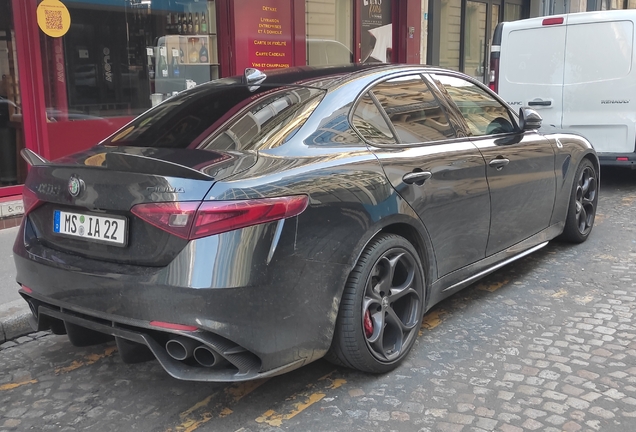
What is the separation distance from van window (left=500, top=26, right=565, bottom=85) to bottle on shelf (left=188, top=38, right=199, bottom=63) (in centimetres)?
416

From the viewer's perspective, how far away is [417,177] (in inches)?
141

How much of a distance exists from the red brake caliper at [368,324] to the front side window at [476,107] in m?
1.61

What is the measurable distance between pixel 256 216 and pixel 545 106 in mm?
6934

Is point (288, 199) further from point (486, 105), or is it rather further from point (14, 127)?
point (14, 127)

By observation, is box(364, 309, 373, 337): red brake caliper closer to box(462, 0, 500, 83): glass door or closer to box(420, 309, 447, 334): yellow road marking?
box(420, 309, 447, 334): yellow road marking

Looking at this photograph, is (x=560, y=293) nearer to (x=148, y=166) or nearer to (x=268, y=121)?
(x=268, y=121)

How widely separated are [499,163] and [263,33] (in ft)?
18.0

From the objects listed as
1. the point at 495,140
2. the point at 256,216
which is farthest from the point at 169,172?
the point at 495,140

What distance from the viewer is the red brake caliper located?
328 cm

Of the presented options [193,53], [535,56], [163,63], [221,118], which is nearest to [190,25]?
[193,53]

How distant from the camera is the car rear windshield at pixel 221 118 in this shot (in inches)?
128

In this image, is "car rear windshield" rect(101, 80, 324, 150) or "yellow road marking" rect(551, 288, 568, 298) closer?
"car rear windshield" rect(101, 80, 324, 150)

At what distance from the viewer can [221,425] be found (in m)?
2.98

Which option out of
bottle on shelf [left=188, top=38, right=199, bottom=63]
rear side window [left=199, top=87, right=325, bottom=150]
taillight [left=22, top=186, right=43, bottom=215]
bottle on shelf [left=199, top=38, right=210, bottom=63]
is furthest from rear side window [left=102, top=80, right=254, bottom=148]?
bottle on shelf [left=199, top=38, right=210, bottom=63]
